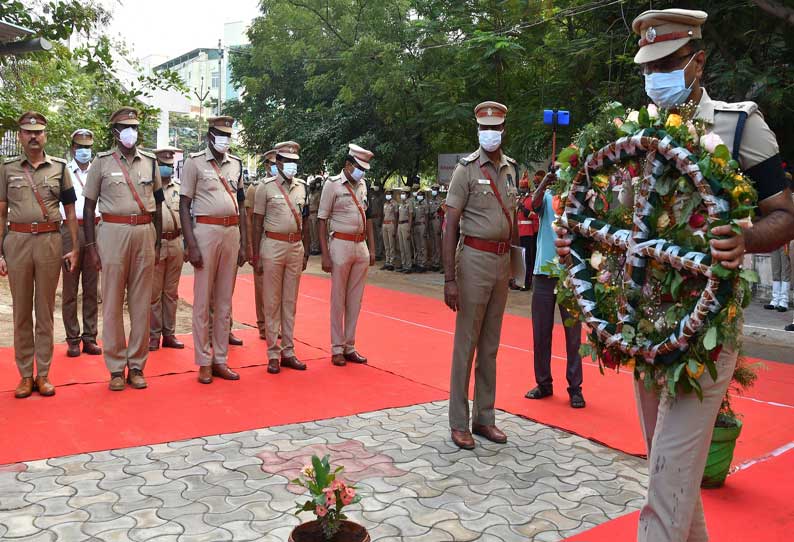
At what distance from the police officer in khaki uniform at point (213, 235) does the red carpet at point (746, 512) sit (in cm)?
382

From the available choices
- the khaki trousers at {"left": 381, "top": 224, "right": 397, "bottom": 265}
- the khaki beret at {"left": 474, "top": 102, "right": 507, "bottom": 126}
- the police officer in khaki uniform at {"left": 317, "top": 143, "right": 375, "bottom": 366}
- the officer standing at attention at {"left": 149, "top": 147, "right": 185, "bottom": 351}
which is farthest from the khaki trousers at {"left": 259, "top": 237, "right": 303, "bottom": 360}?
the khaki trousers at {"left": 381, "top": 224, "right": 397, "bottom": 265}

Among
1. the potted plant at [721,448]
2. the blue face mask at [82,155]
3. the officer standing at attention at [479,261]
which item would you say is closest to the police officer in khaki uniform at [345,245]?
the officer standing at attention at [479,261]

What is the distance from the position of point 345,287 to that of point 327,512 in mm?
4599

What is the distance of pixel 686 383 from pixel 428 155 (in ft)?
60.8

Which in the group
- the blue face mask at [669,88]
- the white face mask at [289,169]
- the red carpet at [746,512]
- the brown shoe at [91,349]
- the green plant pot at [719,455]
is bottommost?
the brown shoe at [91,349]

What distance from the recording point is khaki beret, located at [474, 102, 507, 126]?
5086 mm

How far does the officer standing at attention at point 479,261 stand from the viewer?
4984 millimetres

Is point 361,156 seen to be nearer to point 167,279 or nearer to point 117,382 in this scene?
point 167,279

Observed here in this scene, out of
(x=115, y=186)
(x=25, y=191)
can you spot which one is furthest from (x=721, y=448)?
(x=25, y=191)

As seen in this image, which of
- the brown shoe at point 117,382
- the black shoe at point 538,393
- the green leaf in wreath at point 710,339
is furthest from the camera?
the black shoe at point 538,393

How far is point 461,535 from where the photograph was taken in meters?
3.60

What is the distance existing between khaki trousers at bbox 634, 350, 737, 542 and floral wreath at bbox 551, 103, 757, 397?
0.22 ft

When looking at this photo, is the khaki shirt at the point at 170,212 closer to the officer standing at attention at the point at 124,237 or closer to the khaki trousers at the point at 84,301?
the khaki trousers at the point at 84,301

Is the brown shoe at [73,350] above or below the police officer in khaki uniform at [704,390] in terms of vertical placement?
below
